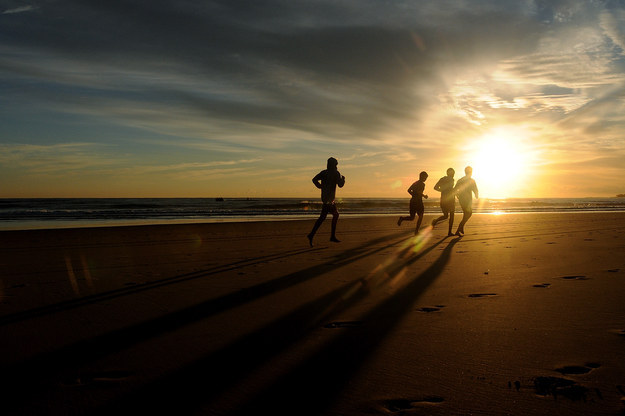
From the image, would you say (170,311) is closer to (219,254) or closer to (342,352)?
(342,352)

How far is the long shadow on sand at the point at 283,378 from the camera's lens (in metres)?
2.28

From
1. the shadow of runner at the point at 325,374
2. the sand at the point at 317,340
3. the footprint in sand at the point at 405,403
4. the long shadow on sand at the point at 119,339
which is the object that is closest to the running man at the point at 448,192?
the sand at the point at 317,340

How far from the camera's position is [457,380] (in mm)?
2572

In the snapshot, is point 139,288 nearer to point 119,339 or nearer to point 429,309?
point 119,339

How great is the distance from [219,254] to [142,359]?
612 cm

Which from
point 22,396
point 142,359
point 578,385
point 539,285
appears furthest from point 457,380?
point 539,285

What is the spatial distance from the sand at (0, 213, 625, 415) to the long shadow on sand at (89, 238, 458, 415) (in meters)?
0.01

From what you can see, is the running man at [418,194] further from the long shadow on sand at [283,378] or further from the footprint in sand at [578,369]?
the footprint in sand at [578,369]

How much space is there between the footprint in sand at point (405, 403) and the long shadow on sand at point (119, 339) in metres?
1.25

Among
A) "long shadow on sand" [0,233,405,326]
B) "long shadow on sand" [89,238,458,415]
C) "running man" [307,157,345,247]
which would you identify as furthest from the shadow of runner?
"running man" [307,157,345,247]

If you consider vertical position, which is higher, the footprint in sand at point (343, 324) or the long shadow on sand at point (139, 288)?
the footprint in sand at point (343, 324)

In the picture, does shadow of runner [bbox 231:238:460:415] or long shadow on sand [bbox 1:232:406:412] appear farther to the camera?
long shadow on sand [bbox 1:232:406:412]

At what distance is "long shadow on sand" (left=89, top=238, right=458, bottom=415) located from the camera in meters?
2.28

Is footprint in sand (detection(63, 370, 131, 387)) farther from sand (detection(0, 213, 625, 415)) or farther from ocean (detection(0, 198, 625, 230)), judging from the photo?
ocean (detection(0, 198, 625, 230))
